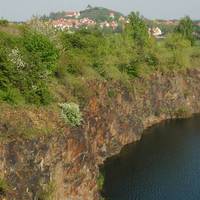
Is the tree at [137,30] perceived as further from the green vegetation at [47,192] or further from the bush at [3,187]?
the bush at [3,187]

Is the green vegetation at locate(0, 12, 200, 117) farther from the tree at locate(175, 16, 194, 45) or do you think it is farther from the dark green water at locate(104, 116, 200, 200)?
the dark green water at locate(104, 116, 200, 200)

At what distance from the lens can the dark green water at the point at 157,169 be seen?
49.5 m

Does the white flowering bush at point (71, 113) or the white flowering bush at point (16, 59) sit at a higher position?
the white flowering bush at point (16, 59)

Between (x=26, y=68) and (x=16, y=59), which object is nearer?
(x=16, y=59)

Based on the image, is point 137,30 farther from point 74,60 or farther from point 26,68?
point 26,68

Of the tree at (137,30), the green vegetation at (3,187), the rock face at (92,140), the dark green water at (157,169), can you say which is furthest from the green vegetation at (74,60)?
the dark green water at (157,169)

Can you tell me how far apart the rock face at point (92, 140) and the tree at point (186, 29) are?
1380cm

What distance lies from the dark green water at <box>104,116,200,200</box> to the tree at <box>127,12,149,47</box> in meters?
24.7

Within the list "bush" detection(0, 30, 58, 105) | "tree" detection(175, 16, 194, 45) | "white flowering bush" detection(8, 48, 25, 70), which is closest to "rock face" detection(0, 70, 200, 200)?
"bush" detection(0, 30, 58, 105)

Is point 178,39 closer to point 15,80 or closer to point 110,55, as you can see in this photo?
point 110,55

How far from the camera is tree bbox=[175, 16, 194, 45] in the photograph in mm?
110156

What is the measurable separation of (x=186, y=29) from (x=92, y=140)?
63.6 metres

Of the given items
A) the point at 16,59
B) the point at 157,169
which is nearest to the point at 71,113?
the point at 16,59

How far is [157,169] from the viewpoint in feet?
187
